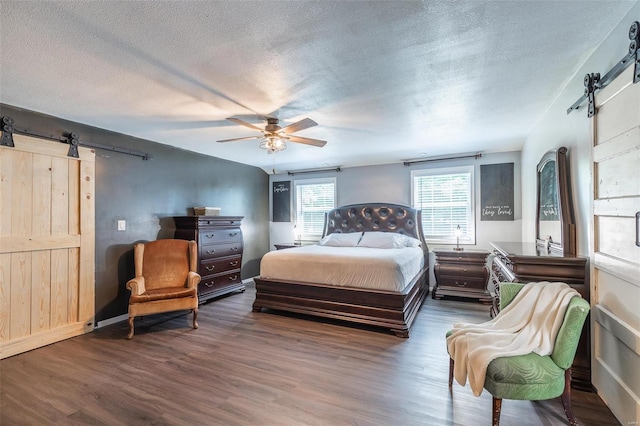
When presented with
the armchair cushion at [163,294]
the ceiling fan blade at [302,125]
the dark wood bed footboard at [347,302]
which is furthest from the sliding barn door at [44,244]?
the ceiling fan blade at [302,125]

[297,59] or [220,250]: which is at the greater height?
[297,59]

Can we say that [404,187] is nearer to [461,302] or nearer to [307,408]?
[461,302]

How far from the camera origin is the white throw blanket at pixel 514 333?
174cm

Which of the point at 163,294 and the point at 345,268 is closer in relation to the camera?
the point at 163,294

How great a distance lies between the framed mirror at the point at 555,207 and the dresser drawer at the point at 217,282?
177 inches

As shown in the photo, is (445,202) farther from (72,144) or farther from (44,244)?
(44,244)

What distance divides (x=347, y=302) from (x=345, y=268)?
43 centimetres

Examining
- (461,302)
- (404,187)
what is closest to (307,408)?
(461,302)

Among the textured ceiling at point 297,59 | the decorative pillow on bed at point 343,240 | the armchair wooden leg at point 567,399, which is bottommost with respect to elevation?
the armchair wooden leg at point 567,399

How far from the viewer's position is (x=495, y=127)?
3617 mm

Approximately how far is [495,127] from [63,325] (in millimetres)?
5741

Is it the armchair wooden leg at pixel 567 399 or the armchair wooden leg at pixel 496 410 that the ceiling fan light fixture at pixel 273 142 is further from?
the armchair wooden leg at pixel 567 399

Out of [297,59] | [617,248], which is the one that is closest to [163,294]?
[297,59]

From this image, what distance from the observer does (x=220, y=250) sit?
4754 mm
